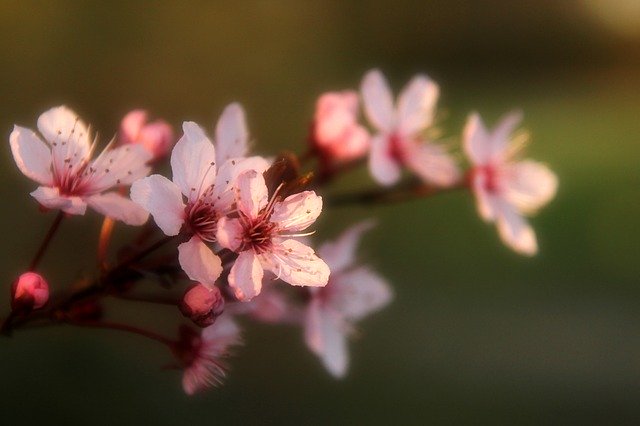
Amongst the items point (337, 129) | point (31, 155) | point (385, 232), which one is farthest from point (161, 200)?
point (385, 232)

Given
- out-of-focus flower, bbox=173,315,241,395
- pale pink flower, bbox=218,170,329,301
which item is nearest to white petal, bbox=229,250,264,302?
pale pink flower, bbox=218,170,329,301

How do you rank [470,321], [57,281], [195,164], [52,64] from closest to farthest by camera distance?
[195,164], [57,281], [470,321], [52,64]

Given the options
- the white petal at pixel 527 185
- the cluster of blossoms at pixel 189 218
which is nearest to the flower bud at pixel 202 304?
the cluster of blossoms at pixel 189 218

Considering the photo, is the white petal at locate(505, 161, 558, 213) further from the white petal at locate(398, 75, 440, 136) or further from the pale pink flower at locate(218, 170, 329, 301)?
the pale pink flower at locate(218, 170, 329, 301)

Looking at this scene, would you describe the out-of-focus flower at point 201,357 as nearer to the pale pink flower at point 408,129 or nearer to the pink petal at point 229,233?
the pink petal at point 229,233

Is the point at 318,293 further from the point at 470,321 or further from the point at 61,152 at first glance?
the point at 470,321

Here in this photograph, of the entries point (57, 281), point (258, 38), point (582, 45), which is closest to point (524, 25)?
point (582, 45)
